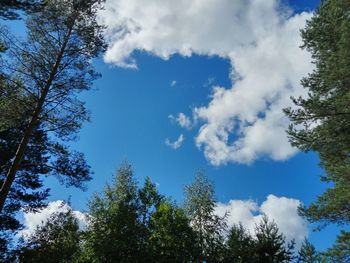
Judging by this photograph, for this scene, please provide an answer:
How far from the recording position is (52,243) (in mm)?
18297

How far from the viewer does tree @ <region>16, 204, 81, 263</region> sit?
17.6 meters

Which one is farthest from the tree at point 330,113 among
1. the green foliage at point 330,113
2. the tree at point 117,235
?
the tree at point 117,235

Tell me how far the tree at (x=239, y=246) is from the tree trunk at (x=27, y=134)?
14.7 meters

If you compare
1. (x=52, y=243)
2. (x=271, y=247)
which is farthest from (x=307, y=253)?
(x=52, y=243)

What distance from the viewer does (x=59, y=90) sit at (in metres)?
16.3

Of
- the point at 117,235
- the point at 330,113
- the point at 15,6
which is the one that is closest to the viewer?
the point at 15,6

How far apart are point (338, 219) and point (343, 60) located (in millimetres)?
8006

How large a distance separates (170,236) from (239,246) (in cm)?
456

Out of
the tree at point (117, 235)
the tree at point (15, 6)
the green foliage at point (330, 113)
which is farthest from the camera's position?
the tree at point (117, 235)

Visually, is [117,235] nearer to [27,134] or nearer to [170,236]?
[170,236]

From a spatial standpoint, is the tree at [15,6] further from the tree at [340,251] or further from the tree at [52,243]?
the tree at [340,251]

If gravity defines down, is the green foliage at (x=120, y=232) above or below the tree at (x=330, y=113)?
below

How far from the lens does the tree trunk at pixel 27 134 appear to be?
13648 millimetres

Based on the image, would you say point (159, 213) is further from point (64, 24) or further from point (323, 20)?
point (323, 20)
